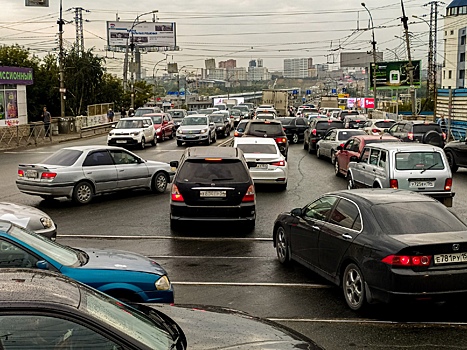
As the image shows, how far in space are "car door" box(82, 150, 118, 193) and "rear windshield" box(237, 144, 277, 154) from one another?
4.19 m

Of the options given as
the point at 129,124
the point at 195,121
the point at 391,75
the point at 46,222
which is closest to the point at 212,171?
the point at 46,222

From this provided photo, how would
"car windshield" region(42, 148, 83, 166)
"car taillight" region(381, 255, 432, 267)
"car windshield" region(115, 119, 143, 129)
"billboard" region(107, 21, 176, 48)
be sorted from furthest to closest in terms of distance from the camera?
1. "billboard" region(107, 21, 176, 48)
2. "car windshield" region(115, 119, 143, 129)
3. "car windshield" region(42, 148, 83, 166)
4. "car taillight" region(381, 255, 432, 267)

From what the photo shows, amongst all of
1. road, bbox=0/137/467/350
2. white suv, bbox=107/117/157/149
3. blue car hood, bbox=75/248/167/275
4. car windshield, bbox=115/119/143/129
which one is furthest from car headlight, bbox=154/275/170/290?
car windshield, bbox=115/119/143/129

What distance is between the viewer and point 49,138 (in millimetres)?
41500

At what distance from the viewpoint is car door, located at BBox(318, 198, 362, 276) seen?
8328mm

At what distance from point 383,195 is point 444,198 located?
687cm

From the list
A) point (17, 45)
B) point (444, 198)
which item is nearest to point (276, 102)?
point (17, 45)

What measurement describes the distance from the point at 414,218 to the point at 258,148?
11525 mm

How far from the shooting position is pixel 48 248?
6965 millimetres

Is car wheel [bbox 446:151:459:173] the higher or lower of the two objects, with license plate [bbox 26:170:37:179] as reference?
lower

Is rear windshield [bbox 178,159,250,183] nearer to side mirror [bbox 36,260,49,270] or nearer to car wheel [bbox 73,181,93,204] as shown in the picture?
car wheel [bbox 73,181,93,204]

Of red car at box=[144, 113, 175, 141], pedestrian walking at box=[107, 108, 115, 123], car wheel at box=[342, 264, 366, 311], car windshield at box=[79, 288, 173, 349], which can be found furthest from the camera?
pedestrian walking at box=[107, 108, 115, 123]

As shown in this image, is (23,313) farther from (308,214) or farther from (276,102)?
(276,102)

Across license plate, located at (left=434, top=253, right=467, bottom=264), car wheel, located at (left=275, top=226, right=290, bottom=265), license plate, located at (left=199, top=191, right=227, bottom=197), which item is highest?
license plate, located at (left=199, top=191, right=227, bottom=197)
